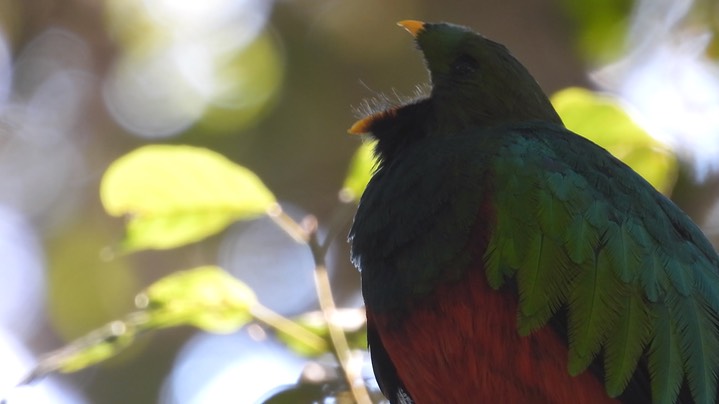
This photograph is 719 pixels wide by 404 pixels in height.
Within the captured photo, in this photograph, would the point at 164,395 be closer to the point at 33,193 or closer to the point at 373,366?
the point at 33,193

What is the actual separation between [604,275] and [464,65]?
817 mm

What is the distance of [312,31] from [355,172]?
12.7 feet

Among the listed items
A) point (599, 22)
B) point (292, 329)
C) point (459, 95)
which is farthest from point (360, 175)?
point (599, 22)

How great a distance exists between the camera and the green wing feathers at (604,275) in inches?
83.4

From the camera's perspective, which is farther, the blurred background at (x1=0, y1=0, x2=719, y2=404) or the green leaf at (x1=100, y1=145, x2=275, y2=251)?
the blurred background at (x1=0, y1=0, x2=719, y2=404)

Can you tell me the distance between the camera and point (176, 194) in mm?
2697

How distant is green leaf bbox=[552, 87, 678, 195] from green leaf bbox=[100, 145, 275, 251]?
30.8 inches

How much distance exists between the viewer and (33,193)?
7.03 m

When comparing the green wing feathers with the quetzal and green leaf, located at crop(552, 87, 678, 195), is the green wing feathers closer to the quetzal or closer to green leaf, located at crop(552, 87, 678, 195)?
the quetzal

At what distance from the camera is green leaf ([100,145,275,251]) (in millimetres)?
2662

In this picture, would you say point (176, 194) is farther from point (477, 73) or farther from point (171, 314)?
point (477, 73)

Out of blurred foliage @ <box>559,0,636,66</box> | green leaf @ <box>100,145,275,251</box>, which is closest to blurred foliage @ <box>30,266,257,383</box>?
green leaf @ <box>100,145,275,251</box>

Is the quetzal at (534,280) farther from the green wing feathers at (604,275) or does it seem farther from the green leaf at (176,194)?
the green leaf at (176,194)

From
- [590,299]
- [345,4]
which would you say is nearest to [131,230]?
[590,299]
